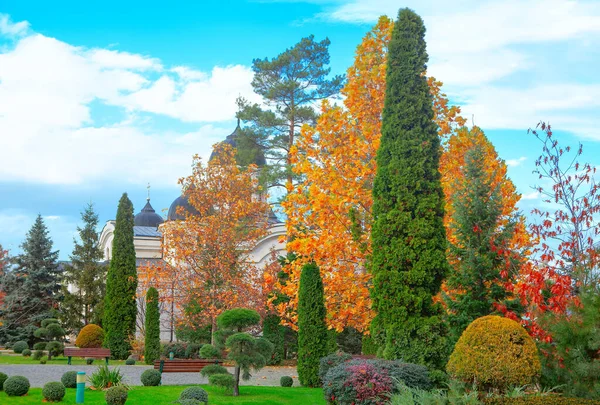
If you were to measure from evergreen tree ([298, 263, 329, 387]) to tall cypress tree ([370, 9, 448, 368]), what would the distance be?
4.28 meters

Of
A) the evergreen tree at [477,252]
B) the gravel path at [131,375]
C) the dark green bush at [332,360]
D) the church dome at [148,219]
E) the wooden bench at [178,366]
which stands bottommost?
the gravel path at [131,375]

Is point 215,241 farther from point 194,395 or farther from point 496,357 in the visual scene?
point 496,357

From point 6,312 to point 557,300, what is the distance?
29661 millimetres

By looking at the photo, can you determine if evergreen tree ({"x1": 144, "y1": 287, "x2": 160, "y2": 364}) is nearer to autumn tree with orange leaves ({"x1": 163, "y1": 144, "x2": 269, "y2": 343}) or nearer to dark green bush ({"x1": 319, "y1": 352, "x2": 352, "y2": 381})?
autumn tree with orange leaves ({"x1": 163, "y1": 144, "x2": 269, "y2": 343})

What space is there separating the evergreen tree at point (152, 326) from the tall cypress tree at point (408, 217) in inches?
468

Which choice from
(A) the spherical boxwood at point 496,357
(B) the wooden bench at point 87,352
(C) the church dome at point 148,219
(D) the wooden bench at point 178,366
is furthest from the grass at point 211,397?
(C) the church dome at point 148,219

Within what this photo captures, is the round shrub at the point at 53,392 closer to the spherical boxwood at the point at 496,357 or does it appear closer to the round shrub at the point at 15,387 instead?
the round shrub at the point at 15,387

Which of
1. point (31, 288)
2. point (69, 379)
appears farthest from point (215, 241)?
point (31, 288)

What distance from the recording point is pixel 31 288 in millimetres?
32781

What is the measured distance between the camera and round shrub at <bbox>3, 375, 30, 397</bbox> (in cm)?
1266

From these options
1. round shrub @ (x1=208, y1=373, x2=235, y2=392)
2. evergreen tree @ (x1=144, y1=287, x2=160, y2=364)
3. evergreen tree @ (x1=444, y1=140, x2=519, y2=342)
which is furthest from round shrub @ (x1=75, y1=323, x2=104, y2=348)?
evergreen tree @ (x1=444, y1=140, x2=519, y2=342)

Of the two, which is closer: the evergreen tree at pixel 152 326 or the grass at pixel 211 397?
the grass at pixel 211 397

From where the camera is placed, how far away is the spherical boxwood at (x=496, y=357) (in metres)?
10.6

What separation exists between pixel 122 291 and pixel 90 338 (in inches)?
102
